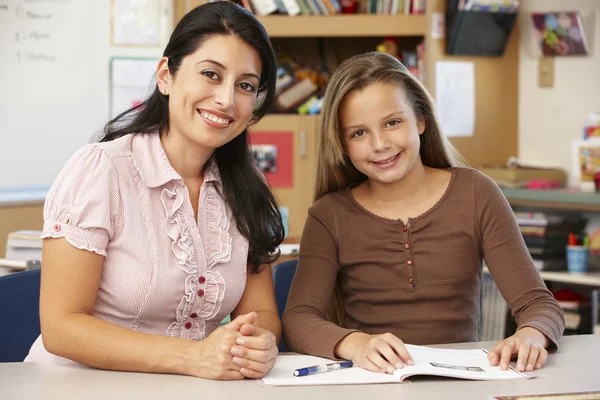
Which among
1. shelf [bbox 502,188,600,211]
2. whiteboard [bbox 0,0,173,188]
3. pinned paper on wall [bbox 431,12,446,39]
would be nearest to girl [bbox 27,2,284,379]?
shelf [bbox 502,188,600,211]

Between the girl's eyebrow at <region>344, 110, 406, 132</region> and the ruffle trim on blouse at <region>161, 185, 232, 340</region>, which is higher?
the girl's eyebrow at <region>344, 110, 406, 132</region>

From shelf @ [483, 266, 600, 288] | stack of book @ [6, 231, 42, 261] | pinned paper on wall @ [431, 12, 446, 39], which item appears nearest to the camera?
stack of book @ [6, 231, 42, 261]

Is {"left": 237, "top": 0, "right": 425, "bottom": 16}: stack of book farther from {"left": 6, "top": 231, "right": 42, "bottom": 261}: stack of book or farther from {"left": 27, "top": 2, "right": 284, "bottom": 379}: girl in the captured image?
{"left": 27, "top": 2, "right": 284, "bottom": 379}: girl

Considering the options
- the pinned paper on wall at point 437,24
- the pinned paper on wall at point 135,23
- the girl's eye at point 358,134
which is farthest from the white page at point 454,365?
the pinned paper on wall at point 135,23

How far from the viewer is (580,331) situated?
3.64 m

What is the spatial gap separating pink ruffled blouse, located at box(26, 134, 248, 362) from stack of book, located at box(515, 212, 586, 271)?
86.7 inches

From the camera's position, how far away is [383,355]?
1.55 metres

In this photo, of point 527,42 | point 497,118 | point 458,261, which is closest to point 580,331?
point 497,118

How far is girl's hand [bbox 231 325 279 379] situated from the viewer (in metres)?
1.47

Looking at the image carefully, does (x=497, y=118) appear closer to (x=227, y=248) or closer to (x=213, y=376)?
(x=227, y=248)

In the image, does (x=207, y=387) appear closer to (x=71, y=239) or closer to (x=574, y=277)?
(x=71, y=239)

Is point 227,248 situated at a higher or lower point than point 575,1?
lower

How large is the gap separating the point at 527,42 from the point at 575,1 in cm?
31

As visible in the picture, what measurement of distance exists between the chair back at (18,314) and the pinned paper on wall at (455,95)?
2606mm
